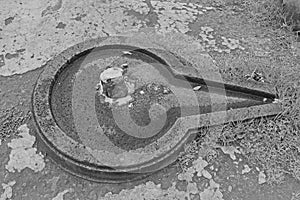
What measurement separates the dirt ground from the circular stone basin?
96 mm

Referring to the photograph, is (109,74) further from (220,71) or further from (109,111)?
(220,71)

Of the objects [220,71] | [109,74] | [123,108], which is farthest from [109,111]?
[220,71]

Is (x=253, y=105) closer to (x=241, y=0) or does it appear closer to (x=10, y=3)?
(x=241, y=0)

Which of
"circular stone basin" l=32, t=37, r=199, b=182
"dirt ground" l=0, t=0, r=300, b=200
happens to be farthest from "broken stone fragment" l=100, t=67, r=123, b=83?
"dirt ground" l=0, t=0, r=300, b=200

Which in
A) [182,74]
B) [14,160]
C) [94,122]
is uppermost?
[182,74]

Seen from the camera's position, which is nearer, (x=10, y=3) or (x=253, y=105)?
(x=253, y=105)

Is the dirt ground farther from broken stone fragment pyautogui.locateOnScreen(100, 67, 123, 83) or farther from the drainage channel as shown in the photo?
broken stone fragment pyautogui.locateOnScreen(100, 67, 123, 83)

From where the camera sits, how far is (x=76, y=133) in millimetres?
2326

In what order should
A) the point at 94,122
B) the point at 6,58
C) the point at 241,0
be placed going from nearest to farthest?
the point at 94,122
the point at 6,58
the point at 241,0

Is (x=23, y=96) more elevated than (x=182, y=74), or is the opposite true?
(x=182, y=74)

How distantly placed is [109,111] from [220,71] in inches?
32.1

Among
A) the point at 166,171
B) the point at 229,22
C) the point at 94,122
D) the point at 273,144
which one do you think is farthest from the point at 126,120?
the point at 229,22

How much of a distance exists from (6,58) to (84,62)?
56cm

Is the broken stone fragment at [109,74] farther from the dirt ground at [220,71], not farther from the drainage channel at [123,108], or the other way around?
the dirt ground at [220,71]
